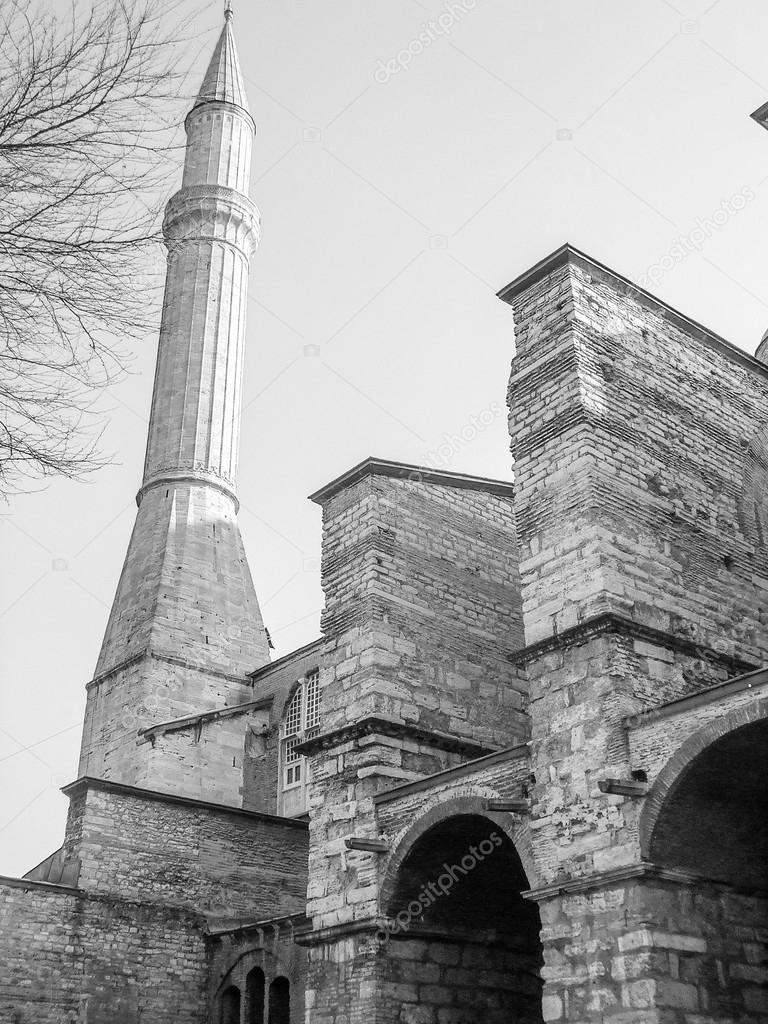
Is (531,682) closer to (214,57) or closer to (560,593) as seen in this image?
(560,593)

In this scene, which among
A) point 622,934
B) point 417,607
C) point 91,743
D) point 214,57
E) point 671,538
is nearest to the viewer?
point 622,934

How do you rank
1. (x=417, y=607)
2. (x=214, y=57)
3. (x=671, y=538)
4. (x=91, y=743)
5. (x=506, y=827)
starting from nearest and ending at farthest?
(x=506, y=827)
(x=671, y=538)
(x=417, y=607)
(x=91, y=743)
(x=214, y=57)

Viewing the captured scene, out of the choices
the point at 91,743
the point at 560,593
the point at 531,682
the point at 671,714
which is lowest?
the point at 671,714

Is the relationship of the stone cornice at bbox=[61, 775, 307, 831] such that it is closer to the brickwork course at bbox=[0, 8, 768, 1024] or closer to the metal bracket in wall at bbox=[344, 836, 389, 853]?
the brickwork course at bbox=[0, 8, 768, 1024]

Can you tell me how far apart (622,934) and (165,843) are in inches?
363

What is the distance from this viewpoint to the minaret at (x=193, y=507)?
2112cm

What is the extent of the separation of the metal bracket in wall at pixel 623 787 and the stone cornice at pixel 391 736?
3.26 metres

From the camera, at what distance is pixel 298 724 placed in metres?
20.7

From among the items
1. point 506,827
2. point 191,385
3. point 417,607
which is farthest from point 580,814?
point 191,385

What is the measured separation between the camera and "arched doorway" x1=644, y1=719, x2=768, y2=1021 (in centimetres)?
828

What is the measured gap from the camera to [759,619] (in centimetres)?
1107

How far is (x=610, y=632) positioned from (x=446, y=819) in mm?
2587

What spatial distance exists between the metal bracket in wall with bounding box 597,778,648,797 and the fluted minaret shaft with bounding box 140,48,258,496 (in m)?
18.2

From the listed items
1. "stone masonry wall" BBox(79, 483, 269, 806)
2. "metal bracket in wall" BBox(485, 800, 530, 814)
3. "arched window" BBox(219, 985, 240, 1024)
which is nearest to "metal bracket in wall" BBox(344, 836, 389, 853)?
"metal bracket in wall" BBox(485, 800, 530, 814)
